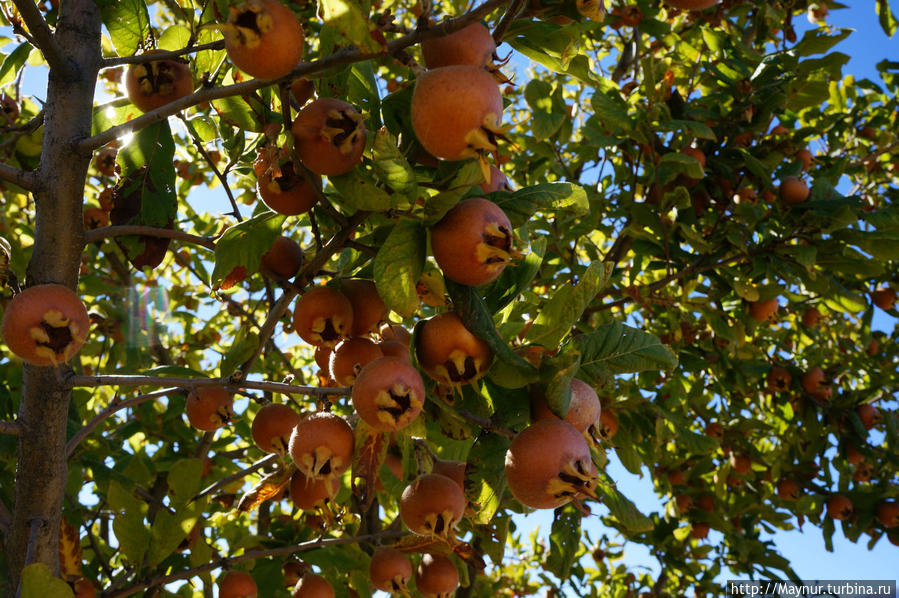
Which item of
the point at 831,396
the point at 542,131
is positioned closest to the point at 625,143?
the point at 542,131

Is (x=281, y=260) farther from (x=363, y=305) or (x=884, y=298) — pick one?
(x=884, y=298)

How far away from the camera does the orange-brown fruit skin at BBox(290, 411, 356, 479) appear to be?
1.19 meters

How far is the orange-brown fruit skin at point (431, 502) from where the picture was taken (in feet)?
4.31

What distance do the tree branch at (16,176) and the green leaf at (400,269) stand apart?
0.77 m

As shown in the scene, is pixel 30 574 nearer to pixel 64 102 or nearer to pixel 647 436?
pixel 64 102

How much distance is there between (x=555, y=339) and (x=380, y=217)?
1.21ft

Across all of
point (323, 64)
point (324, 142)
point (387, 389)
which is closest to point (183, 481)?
point (387, 389)

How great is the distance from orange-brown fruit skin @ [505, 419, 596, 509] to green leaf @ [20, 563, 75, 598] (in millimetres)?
765

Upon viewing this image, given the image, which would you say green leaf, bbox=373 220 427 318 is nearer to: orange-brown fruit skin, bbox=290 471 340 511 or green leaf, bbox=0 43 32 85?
orange-brown fruit skin, bbox=290 471 340 511

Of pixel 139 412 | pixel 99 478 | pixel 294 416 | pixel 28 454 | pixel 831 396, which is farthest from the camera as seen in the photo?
pixel 831 396

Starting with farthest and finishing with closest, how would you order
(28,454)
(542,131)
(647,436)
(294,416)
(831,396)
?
(831,396), (647,436), (542,131), (294,416), (28,454)

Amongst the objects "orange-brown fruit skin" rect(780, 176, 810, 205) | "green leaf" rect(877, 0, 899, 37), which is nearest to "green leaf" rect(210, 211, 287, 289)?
"orange-brown fruit skin" rect(780, 176, 810, 205)

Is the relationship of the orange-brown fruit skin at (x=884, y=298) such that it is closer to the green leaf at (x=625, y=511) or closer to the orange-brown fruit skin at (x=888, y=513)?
the orange-brown fruit skin at (x=888, y=513)

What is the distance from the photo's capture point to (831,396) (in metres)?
3.78
